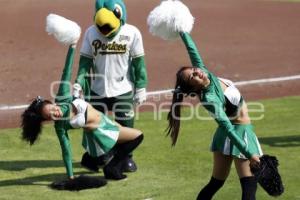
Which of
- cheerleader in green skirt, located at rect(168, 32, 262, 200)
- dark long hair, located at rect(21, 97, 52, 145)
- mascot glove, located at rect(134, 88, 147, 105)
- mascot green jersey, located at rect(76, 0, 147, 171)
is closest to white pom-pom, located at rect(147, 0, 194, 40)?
cheerleader in green skirt, located at rect(168, 32, 262, 200)

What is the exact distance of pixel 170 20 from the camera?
730 cm

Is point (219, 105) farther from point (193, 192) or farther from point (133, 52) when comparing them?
point (133, 52)

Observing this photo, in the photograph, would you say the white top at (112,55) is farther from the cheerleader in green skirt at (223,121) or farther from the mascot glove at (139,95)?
the cheerleader in green skirt at (223,121)

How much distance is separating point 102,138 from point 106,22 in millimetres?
1361

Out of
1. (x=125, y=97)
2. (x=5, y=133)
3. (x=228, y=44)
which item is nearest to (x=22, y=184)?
(x=125, y=97)

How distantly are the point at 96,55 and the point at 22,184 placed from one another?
1706 mm

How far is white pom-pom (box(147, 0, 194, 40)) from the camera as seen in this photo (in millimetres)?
7281

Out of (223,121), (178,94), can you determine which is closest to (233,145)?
(223,121)

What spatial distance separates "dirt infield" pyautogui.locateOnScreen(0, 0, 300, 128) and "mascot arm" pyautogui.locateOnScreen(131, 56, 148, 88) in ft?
10.9

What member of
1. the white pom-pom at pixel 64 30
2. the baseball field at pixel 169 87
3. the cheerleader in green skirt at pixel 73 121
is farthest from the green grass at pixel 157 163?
the white pom-pom at pixel 64 30

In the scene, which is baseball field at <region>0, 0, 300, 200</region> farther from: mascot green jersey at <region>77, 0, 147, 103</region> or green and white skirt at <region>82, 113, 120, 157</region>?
mascot green jersey at <region>77, 0, 147, 103</region>

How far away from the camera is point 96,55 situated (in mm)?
8977

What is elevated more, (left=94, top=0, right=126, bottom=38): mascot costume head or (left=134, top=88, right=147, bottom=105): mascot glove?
(left=94, top=0, right=126, bottom=38): mascot costume head

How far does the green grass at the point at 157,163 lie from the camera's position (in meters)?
8.32
